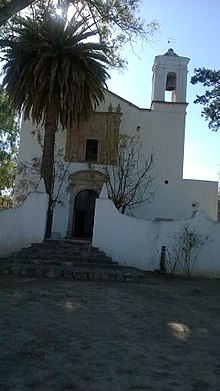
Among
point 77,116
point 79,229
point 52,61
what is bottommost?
point 79,229

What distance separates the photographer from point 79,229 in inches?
841

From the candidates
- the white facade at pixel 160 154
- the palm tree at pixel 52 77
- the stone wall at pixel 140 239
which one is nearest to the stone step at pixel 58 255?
the stone wall at pixel 140 239

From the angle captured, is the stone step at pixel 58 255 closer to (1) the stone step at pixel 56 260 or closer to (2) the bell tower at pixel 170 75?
(1) the stone step at pixel 56 260

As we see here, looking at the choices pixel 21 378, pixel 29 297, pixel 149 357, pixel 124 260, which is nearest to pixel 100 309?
pixel 29 297

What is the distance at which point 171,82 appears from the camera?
2420 centimetres

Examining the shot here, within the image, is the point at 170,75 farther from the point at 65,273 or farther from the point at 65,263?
the point at 65,273

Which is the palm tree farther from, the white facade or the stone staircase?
the white facade

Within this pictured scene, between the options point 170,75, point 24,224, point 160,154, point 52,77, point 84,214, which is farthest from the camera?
point 170,75

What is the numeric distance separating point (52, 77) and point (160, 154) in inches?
319

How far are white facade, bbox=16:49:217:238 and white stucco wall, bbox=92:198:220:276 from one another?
5265 millimetres

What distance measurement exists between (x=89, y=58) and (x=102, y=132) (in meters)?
5.62

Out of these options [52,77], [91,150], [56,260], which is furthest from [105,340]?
[91,150]

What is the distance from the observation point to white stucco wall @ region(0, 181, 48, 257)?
1529cm

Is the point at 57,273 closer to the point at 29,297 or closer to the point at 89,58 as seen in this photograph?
the point at 29,297
